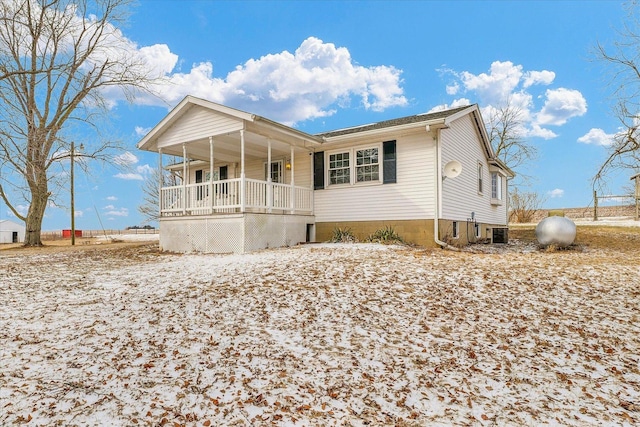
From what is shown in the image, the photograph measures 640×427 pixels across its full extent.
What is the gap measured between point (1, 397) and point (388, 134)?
11275mm

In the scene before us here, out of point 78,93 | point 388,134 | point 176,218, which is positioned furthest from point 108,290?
point 78,93

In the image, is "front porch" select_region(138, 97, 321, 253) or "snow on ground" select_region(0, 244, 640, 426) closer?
"snow on ground" select_region(0, 244, 640, 426)

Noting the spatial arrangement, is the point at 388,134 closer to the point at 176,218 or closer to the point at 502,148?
the point at 176,218

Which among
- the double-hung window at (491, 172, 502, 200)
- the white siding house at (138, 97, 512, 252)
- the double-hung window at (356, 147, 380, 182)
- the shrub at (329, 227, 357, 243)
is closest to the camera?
the white siding house at (138, 97, 512, 252)

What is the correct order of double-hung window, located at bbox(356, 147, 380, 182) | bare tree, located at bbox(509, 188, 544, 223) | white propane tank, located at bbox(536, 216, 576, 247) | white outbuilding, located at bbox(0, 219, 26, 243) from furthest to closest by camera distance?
1. white outbuilding, located at bbox(0, 219, 26, 243)
2. bare tree, located at bbox(509, 188, 544, 223)
3. double-hung window, located at bbox(356, 147, 380, 182)
4. white propane tank, located at bbox(536, 216, 576, 247)

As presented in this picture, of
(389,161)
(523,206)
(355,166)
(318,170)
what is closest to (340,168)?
(355,166)

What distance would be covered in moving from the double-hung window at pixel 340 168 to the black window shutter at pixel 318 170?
32 centimetres

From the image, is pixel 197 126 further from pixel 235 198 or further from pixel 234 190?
pixel 235 198

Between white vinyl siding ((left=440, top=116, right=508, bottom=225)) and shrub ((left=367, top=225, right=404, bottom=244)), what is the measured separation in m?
1.61

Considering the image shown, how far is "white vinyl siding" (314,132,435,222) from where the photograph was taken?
12156 mm

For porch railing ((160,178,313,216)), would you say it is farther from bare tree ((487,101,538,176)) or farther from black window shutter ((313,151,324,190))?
bare tree ((487,101,538,176))

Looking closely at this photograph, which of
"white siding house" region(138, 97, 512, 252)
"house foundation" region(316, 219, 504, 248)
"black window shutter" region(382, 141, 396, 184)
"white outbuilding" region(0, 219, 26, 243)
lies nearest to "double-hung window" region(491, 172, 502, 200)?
"white siding house" region(138, 97, 512, 252)

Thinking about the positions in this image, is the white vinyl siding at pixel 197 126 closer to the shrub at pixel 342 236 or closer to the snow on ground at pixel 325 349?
the shrub at pixel 342 236

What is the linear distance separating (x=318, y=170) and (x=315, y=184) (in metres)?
0.54
